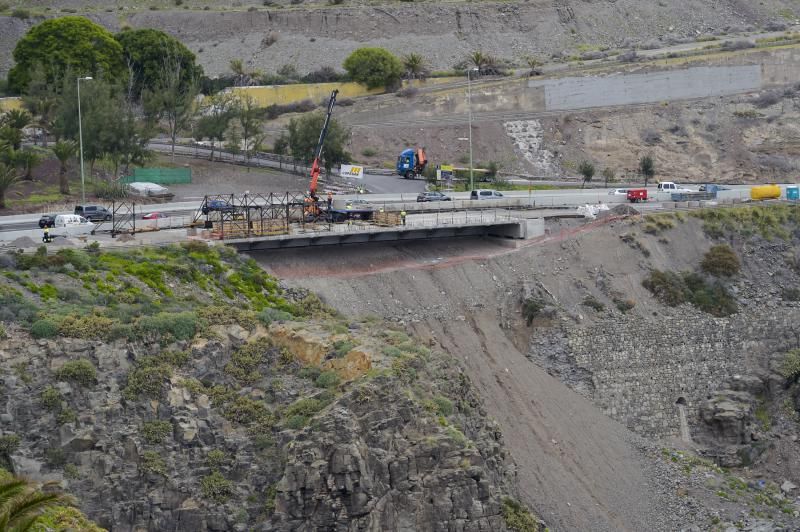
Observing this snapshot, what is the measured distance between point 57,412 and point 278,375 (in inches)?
254

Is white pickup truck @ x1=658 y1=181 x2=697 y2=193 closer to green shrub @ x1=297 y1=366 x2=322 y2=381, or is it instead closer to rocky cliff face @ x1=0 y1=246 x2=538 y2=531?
rocky cliff face @ x1=0 y1=246 x2=538 y2=531

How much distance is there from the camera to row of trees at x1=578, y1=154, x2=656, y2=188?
272 feet

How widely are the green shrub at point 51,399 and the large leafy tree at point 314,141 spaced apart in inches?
1600

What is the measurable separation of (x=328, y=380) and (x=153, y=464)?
5507 millimetres

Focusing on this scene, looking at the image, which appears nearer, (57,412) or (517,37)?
(57,412)

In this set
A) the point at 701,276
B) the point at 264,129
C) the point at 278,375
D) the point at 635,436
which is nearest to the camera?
the point at 278,375

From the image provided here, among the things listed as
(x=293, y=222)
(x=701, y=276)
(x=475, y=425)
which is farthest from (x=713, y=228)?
(x=475, y=425)

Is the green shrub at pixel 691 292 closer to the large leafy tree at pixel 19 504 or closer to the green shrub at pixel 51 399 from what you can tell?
the green shrub at pixel 51 399

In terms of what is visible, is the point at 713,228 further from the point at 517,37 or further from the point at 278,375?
the point at 517,37

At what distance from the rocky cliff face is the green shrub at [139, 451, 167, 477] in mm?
55

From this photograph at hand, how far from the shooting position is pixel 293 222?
59812 mm

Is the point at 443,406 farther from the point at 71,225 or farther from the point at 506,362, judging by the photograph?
the point at 71,225

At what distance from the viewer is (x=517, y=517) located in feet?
141

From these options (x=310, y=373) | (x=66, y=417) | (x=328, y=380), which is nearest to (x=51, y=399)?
(x=66, y=417)
